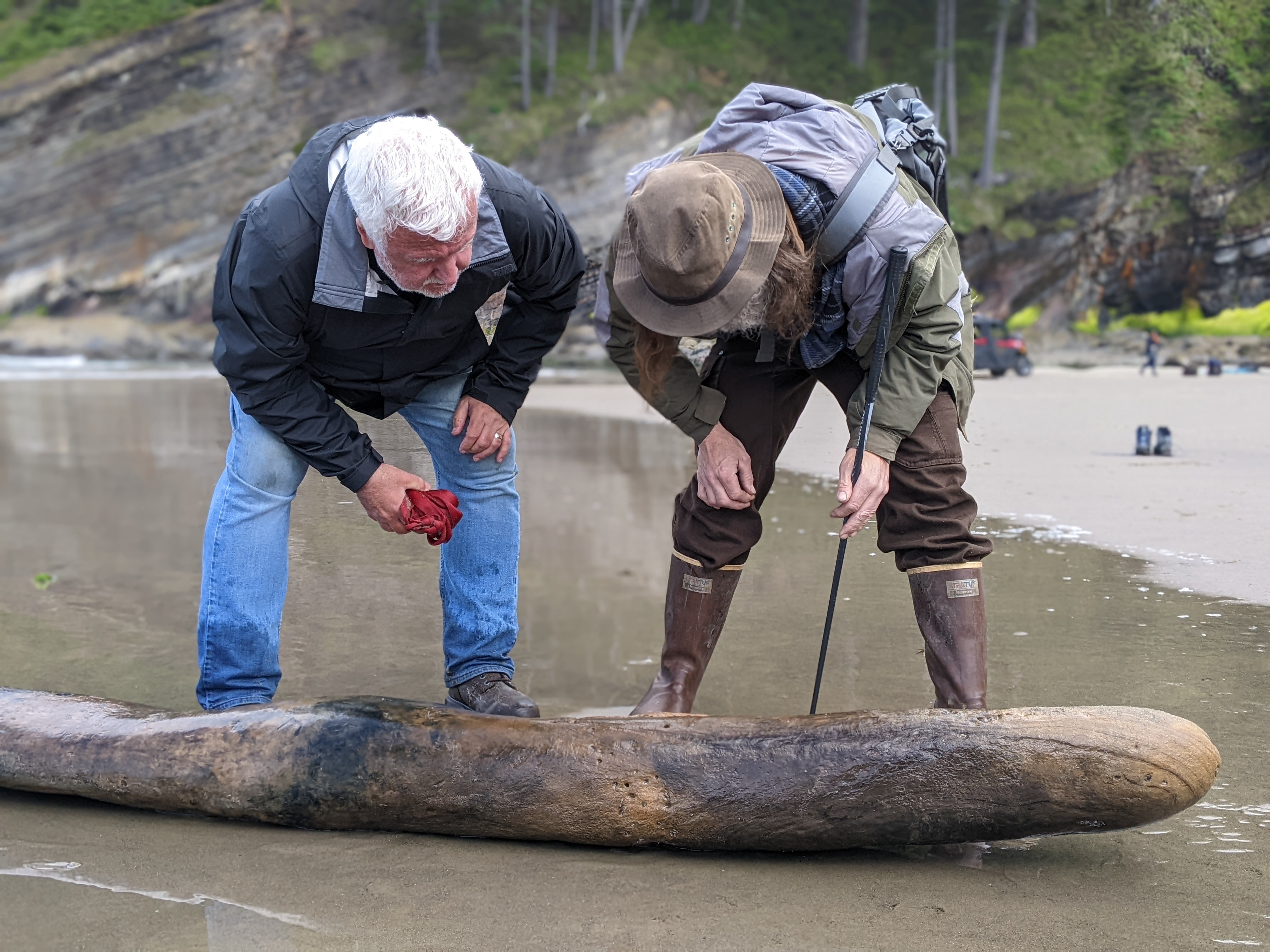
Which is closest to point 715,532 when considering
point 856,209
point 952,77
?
point 856,209

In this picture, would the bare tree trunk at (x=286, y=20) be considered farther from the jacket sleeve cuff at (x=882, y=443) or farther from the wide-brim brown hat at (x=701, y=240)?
the jacket sleeve cuff at (x=882, y=443)

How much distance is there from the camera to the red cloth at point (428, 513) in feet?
9.12

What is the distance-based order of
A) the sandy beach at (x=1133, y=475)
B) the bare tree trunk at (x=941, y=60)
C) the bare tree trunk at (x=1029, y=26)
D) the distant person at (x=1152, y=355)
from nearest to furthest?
the sandy beach at (x=1133, y=475) < the distant person at (x=1152, y=355) < the bare tree trunk at (x=1029, y=26) < the bare tree trunk at (x=941, y=60)

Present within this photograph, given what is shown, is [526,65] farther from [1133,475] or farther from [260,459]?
[260,459]

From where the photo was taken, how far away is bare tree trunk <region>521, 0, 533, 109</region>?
3222 cm

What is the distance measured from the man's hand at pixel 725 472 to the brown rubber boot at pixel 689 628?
20cm

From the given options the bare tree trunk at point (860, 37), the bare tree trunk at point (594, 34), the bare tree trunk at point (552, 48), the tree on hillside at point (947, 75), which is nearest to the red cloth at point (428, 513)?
the tree on hillside at point (947, 75)

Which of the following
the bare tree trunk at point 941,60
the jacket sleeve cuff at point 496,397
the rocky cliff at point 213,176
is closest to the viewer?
the jacket sleeve cuff at point 496,397

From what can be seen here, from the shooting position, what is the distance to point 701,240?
2.21 m

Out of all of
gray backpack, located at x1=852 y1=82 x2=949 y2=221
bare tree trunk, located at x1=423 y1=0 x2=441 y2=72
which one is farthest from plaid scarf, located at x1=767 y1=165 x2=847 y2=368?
bare tree trunk, located at x1=423 y1=0 x2=441 y2=72

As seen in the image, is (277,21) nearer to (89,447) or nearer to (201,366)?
(201,366)

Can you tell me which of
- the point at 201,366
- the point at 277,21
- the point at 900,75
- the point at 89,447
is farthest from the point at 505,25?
the point at 89,447

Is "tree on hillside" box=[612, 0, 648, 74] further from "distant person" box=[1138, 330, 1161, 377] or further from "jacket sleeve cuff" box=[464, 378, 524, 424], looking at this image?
"jacket sleeve cuff" box=[464, 378, 524, 424]

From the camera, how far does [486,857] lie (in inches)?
88.4
